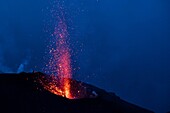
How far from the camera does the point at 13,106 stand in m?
17.9

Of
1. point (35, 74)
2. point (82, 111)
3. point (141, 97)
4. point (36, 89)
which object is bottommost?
point (82, 111)

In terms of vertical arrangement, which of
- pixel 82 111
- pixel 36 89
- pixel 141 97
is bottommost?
pixel 82 111

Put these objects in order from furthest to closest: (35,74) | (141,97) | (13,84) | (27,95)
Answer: (141,97)
(35,74)
(13,84)
(27,95)

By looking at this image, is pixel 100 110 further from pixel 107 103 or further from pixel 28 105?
pixel 28 105

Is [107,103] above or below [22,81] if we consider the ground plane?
below

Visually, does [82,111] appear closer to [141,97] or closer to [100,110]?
[100,110]

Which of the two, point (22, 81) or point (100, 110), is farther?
point (22, 81)

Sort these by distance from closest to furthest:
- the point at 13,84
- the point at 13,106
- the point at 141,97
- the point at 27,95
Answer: the point at 13,106 → the point at 27,95 → the point at 13,84 → the point at 141,97

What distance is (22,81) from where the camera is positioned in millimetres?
21109

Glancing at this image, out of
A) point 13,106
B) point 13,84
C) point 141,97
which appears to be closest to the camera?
point 13,106

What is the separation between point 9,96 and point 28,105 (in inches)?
69.0

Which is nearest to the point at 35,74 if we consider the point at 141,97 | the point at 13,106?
the point at 13,106

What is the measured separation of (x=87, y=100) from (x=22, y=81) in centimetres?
529

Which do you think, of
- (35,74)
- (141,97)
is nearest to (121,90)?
(141,97)
